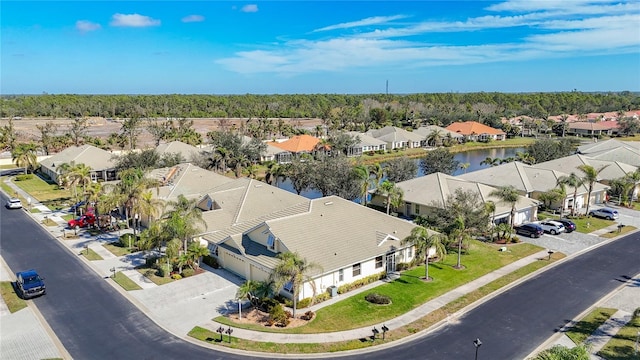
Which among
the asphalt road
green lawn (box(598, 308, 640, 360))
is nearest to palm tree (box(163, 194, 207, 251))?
the asphalt road

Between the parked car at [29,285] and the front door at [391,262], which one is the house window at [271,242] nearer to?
the front door at [391,262]

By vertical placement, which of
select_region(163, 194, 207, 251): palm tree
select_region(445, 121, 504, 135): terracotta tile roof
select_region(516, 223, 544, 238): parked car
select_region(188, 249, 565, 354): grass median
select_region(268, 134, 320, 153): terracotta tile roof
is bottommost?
select_region(188, 249, 565, 354): grass median

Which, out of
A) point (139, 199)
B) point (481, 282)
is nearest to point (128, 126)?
point (139, 199)

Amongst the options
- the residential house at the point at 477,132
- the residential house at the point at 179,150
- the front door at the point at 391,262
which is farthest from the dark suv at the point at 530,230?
the residential house at the point at 477,132

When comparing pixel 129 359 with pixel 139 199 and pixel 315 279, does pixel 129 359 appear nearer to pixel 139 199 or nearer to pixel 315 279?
pixel 315 279

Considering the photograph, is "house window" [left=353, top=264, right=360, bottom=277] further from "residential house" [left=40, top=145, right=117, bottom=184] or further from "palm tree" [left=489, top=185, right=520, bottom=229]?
"residential house" [left=40, top=145, right=117, bottom=184]
